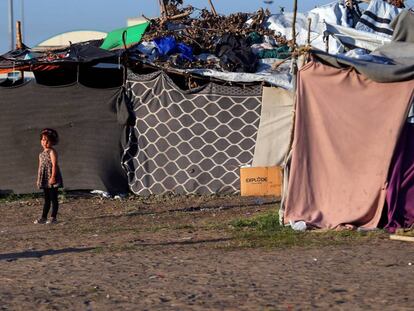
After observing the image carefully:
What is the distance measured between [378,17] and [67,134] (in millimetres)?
6257

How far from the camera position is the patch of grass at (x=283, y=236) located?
1084 centimetres

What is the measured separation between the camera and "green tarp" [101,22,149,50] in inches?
683

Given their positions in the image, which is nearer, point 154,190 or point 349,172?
point 349,172

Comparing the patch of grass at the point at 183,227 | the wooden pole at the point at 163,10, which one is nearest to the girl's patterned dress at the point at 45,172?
the patch of grass at the point at 183,227

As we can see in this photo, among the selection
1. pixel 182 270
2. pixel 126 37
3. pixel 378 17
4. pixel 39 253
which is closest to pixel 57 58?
pixel 126 37

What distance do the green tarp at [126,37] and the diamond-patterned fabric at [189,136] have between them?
2.98ft

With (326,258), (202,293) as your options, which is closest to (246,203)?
(326,258)

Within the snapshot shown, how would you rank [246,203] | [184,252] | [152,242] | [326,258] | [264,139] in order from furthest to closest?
[264,139], [246,203], [152,242], [184,252], [326,258]

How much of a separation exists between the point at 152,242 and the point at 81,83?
6.70 metres

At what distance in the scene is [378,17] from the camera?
60.0 feet

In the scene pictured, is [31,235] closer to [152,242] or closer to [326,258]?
[152,242]

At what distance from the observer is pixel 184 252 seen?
10344mm

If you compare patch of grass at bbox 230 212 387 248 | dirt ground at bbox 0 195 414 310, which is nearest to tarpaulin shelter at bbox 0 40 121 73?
dirt ground at bbox 0 195 414 310

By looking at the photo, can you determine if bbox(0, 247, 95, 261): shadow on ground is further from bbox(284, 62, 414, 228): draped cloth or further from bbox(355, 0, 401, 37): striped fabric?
bbox(355, 0, 401, 37): striped fabric
